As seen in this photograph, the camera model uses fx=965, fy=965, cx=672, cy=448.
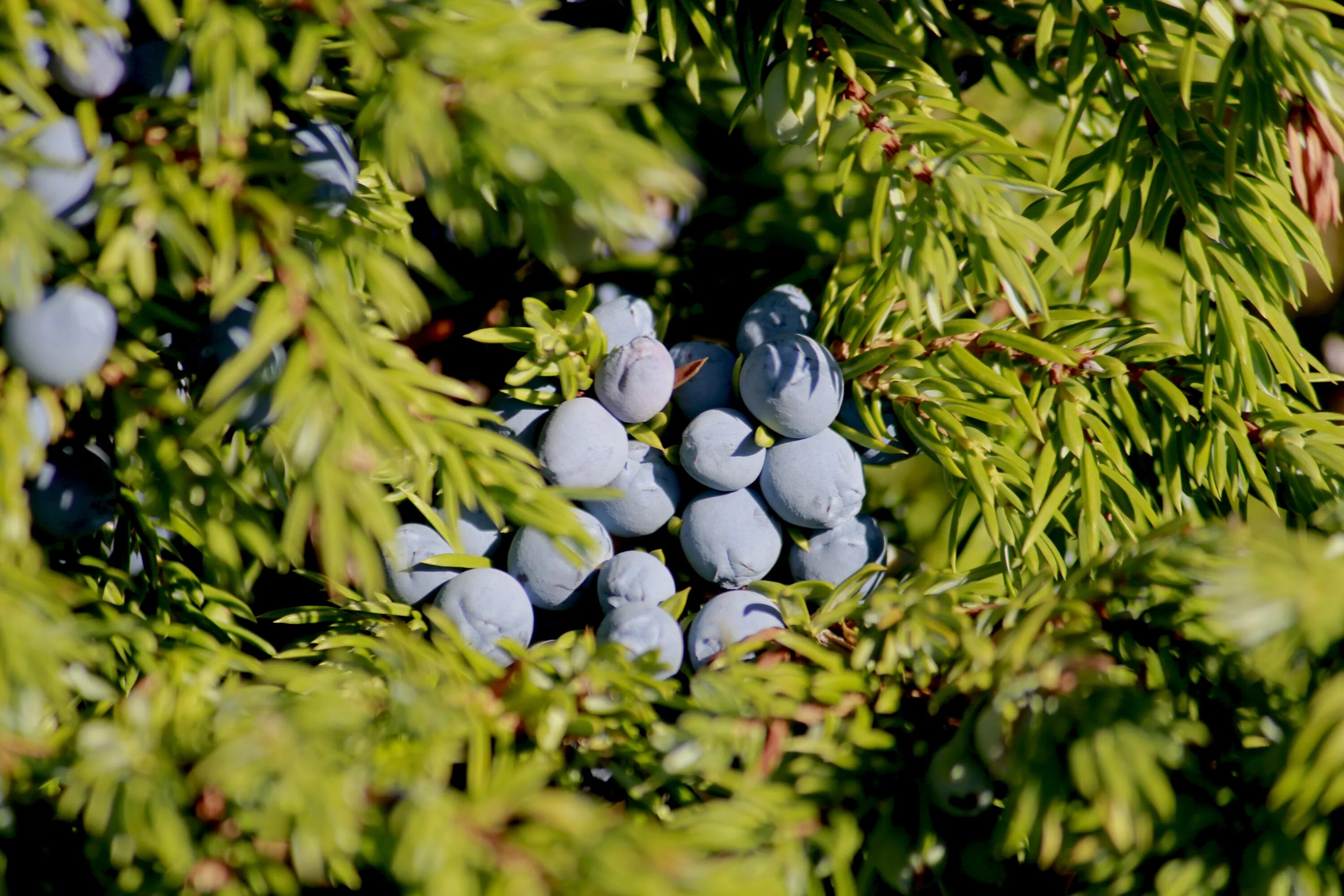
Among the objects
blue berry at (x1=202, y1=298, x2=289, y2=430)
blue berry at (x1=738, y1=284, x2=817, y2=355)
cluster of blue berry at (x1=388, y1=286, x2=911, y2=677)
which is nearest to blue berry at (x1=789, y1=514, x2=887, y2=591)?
cluster of blue berry at (x1=388, y1=286, x2=911, y2=677)

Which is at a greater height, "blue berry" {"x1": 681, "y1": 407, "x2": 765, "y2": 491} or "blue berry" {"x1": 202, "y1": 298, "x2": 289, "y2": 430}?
"blue berry" {"x1": 202, "y1": 298, "x2": 289, "y2": 430}

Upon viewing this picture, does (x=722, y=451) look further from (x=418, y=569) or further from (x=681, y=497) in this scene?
(x=418, y=569)

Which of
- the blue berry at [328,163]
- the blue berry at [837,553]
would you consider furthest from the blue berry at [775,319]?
the blue berry at [328,163]

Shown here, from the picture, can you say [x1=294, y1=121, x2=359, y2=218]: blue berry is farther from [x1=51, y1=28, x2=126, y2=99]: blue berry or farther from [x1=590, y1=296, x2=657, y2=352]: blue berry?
[x1=590, y1=296, x2=657, y2=352]: blue berry

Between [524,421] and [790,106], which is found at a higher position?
[790,106]

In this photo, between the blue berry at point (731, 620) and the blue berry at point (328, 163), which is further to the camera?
the blue berry at point (731, 620)

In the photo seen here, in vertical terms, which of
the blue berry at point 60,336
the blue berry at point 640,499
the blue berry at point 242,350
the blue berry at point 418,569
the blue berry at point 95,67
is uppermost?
the blue berry at point 95,67

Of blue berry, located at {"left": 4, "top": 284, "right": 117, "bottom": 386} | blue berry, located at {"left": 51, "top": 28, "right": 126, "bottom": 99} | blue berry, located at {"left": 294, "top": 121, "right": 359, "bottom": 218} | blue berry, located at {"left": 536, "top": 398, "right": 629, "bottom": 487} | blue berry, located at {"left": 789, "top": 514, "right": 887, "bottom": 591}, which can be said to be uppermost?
blue berry, located at {"left": 51, "top": 28, "right": 126, "bottom": 99}

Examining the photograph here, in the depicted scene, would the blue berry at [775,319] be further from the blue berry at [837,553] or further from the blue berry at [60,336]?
the blue berry at [60,336]

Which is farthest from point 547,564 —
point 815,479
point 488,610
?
point 815,479

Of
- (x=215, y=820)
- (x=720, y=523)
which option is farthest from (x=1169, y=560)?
(x=215, y=820)

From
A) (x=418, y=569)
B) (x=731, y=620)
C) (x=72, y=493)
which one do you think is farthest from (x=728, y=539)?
(x=72, y=493)

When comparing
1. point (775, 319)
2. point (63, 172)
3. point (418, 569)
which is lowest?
point (418, 569)

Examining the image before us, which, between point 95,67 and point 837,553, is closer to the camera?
point 95,67
